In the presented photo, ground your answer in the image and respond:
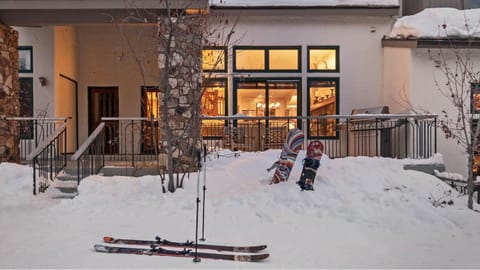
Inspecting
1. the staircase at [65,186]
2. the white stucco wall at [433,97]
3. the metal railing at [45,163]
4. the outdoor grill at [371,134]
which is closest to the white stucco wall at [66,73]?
the metal railing at [45,163]

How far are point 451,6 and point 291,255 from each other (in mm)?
9768

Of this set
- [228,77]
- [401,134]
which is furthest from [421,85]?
[228,77]

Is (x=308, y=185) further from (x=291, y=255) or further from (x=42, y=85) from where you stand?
(x=42, y=85)

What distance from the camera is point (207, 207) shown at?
6.21 metres

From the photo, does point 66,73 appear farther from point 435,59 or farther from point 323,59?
point 435,59

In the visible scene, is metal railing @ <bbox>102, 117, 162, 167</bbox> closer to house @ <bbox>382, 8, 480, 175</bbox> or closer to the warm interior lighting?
the warm interior lighting

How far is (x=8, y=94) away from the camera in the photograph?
883 cm

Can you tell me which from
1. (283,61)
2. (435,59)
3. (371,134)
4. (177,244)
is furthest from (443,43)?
(177,244)

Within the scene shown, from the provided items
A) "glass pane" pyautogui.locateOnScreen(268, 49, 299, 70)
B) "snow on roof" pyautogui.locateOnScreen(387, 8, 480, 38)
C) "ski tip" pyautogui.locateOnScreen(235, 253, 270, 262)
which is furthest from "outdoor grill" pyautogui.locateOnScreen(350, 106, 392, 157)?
"ski tip" pyautogui.locateOnScreen(235, 253, 270, 262)

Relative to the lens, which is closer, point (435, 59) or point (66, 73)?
point (435, 59)

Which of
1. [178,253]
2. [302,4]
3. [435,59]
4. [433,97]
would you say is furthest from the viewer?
[302,4]

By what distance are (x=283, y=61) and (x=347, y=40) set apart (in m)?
1.79

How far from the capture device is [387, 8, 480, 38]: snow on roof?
9.44 meters

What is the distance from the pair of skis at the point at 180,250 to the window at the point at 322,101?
650cm
